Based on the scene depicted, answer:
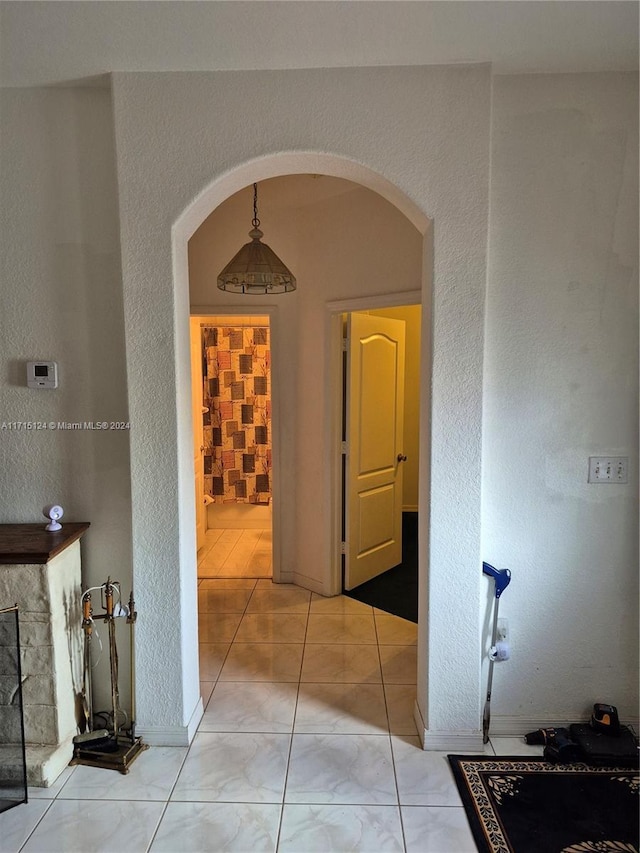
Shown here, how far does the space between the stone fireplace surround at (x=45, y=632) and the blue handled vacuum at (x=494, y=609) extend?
1677mm

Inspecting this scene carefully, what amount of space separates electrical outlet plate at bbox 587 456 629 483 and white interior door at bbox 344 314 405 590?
181 centimetres

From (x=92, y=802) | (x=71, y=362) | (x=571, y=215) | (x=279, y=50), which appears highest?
(x=279, y=50)

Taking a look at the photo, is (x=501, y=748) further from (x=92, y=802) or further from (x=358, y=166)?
(x=358, y=166)

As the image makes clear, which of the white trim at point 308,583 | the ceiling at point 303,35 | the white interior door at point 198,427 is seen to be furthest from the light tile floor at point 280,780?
the ceiling at point 303,35

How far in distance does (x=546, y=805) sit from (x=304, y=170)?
8.40 ft

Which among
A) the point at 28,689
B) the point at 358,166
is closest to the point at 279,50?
the point at 358,166

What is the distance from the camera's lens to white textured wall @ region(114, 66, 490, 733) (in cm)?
207

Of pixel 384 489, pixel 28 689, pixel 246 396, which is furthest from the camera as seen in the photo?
pixel 246 396

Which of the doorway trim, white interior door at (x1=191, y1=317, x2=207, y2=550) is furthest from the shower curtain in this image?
the doorway trim

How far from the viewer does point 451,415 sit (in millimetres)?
2156

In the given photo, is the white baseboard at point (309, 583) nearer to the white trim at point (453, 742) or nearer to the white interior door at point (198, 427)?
the white interior door at point (198, 427)

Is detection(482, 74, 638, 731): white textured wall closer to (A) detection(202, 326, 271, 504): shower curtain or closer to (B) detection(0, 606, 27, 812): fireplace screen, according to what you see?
(B) detection(0, 606, 27, 812): fireplace screen

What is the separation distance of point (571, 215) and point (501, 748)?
2175 millimetres

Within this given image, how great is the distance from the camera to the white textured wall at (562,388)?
214 centimetres
